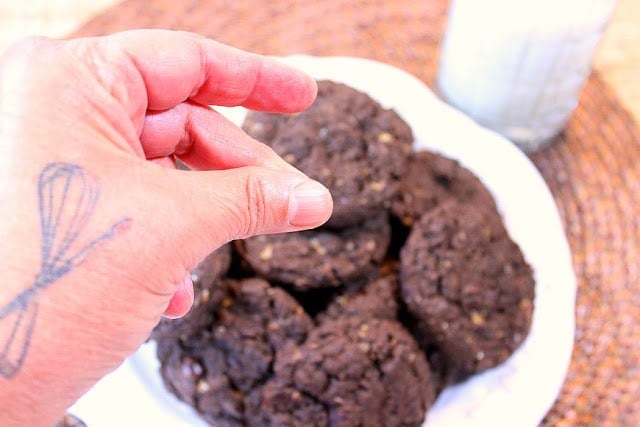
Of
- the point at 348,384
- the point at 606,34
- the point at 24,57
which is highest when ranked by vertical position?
the point at 24,57

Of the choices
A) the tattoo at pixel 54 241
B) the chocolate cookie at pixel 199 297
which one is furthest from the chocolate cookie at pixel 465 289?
the tattoo at pixel 54 241

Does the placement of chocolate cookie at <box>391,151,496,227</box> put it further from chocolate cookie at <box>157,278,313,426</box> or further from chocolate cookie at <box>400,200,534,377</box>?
chocolate cookie at <box>157,278,313,426</box>

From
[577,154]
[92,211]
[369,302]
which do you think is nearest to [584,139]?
[577,154]

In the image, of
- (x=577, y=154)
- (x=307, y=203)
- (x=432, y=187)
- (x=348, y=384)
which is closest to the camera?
(x=307, y=203)

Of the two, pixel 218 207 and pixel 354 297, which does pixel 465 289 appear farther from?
pixel 218 207

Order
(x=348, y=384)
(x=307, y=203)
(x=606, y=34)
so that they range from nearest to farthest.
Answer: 1. (x=307, y=203)
2. (x=348, y=384)
3. (x=606, y=34)

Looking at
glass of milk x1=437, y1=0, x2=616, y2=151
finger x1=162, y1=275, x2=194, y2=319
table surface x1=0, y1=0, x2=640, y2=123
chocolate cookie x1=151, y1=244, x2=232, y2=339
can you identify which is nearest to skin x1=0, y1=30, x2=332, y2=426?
finger x1=162, y1=275, x2=194, y2=319
